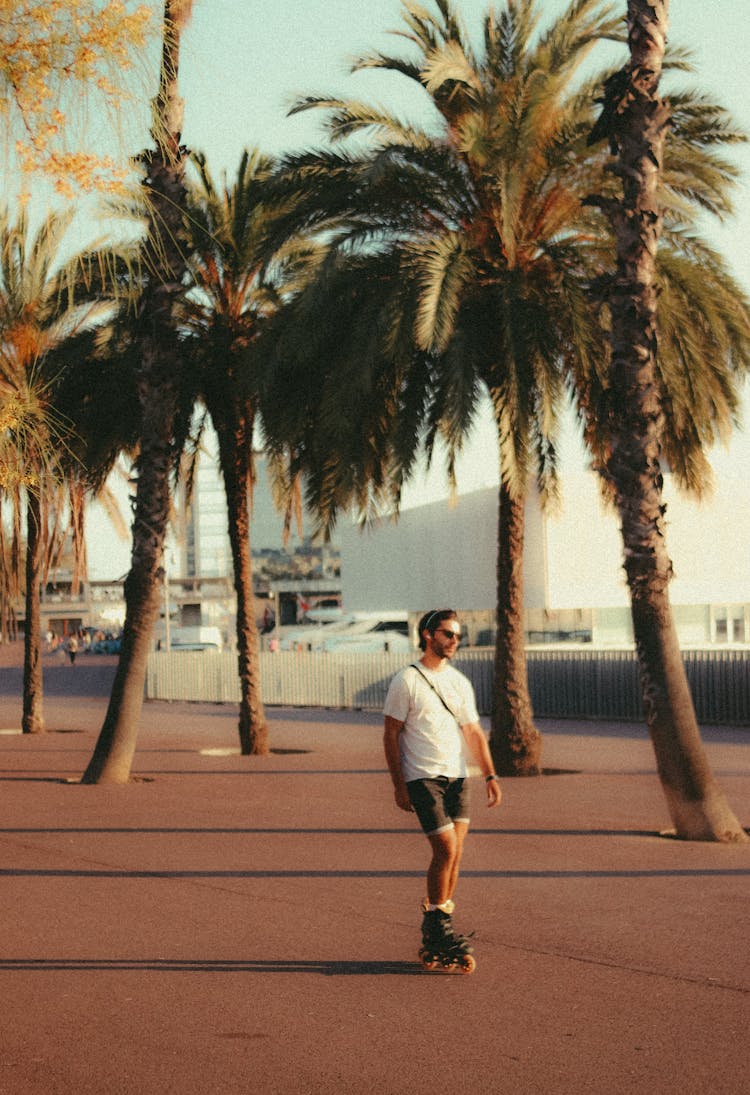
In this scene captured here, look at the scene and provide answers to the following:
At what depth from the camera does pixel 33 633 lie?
25266mm

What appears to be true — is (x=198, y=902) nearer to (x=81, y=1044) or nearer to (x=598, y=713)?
(x=81, y=1044)

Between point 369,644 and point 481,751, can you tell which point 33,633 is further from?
point 369,644

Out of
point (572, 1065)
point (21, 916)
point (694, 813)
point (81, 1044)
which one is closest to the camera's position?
point (572, 1065)

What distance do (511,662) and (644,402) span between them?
6.06m

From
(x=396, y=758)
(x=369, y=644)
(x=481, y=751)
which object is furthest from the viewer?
(x=369, y=644)

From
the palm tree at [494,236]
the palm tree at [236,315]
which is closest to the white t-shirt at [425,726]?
the palm tree at [494,236]

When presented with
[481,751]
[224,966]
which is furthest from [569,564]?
[224,966]

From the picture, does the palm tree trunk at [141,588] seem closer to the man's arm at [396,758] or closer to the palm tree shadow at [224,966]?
the palm tree shadow at [224,966]

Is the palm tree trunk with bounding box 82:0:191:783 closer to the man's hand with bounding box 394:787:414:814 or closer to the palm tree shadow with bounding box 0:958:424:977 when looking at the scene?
the palm tree shadow with bounding box 0:958:424:977

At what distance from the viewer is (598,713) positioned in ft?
95.0

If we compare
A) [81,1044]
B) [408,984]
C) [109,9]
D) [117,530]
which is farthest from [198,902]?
[117,530]

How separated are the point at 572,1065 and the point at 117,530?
23.3 m

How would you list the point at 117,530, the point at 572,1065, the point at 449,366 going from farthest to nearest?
the point at 117,530 → the point at 449,366 → the point at 572,1065

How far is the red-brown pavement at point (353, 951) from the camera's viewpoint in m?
5.51
